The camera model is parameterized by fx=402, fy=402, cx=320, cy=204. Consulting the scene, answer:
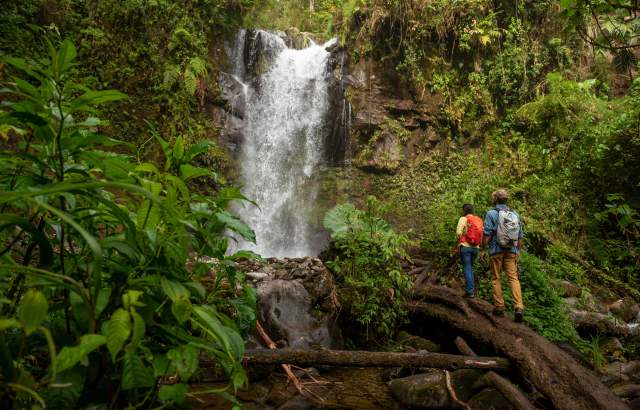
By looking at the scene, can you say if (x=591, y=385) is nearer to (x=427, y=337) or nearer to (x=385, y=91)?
(x=427, y=337)

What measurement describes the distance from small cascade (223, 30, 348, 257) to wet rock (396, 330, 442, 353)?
240 inches

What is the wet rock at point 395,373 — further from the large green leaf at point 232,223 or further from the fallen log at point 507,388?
the large green leaf at point 232,223

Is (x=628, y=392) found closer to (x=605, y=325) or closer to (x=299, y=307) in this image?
(x=605, y=325)

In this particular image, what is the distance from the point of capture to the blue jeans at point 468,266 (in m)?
6.11

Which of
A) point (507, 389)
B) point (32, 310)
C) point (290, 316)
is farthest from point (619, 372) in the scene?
point (32, 310)

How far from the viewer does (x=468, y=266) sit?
→ 619cm

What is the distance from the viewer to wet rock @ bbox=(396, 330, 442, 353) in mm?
5703

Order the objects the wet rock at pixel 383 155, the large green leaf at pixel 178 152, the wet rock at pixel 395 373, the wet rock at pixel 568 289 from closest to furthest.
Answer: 1. the large green leaf at pixel 178 152
2. the wet rock at pixel 395 373
3. the wet rock at pixel 568 289
4. the wet rock at pixel 383 155

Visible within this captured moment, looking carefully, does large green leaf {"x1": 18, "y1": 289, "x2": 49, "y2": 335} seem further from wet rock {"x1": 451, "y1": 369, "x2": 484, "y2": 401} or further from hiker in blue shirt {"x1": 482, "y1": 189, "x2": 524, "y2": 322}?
hiker in blue shirt {"x1": 482, "y1": 189, "x2": 524, "y2": 322}

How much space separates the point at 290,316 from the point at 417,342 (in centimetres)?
189

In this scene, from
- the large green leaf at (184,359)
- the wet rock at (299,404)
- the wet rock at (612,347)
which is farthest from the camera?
the wet rock at (612,347)

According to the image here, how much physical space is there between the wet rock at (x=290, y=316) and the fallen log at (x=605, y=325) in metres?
4.12

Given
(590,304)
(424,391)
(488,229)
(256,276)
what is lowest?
(590,304)

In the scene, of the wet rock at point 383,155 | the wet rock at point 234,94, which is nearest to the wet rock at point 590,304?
the wet rock at point 383,155
